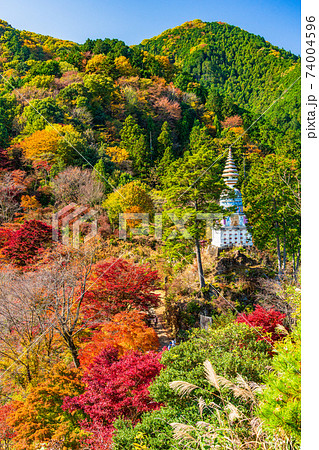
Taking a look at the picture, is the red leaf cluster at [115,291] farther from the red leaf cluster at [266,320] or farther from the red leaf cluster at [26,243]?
the red leaf cluster at [26,243]

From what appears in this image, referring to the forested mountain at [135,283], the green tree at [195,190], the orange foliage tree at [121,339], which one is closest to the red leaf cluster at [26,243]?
the forested mountain at [135,283]

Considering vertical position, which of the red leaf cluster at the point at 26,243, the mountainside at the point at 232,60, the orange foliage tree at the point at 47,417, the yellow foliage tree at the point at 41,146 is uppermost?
the mountainside at the point at 232,60

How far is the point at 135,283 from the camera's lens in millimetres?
10578

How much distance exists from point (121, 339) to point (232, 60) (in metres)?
69.5

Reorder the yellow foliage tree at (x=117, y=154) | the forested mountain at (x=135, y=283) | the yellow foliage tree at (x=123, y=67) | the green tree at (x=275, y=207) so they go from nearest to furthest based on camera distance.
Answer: the forested mountain at (x=135, y=283), the green tree at (x=275, y=207), the yellow foliage tree at (x=117, y=154), the yellow foliage tree at (x=123, y=67)

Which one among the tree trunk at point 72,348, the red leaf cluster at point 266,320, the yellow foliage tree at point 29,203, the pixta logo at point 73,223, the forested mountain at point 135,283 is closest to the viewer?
the forested mountain at point 135,283

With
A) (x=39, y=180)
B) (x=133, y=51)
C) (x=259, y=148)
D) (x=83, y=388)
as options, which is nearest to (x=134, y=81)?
(x=133, y=51)

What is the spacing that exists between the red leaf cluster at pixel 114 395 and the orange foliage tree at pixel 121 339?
3.49 feet

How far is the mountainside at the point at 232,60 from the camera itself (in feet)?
163

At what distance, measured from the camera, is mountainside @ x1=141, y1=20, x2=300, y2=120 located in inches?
1959

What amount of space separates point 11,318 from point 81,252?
6.64 metres

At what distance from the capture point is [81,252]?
14758 millimetres

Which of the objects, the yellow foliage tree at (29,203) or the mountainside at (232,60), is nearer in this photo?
the yellow foliage tree at (29,203)

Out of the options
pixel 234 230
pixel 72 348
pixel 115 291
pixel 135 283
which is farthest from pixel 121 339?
pixel 234 230
